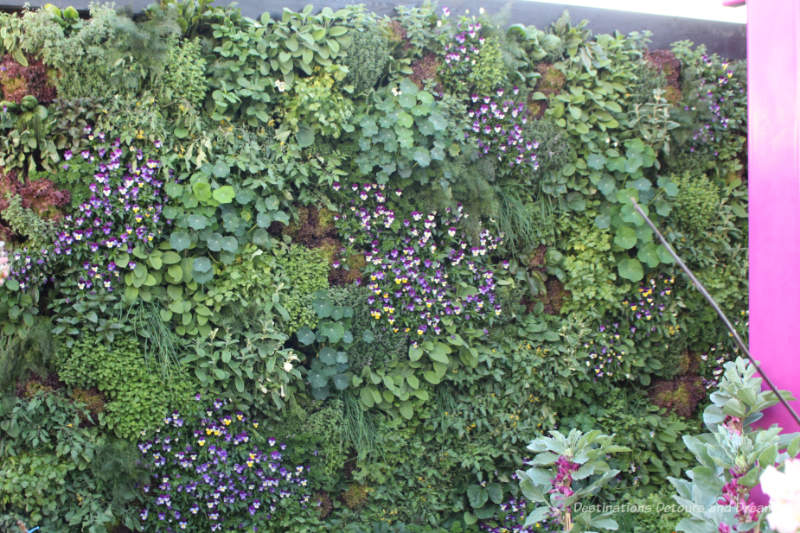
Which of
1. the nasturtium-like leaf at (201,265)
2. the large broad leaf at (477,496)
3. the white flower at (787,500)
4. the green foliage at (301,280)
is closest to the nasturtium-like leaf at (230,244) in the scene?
the nasturtium-like leaf at (201,265)

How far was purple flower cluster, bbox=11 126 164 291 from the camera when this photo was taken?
9.89ft

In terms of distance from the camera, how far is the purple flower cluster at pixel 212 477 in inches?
121

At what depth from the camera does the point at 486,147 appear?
363 centimetres

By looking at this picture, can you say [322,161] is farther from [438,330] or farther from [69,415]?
A: [69,415]

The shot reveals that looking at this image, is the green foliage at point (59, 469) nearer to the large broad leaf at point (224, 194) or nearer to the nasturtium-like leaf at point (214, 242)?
the nasturtium-like leaf at point (214, 242)

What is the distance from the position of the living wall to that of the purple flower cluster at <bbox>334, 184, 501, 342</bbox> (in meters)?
0.02

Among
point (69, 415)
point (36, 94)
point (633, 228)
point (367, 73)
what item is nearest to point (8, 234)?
point (36, 94)

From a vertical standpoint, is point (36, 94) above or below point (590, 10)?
below

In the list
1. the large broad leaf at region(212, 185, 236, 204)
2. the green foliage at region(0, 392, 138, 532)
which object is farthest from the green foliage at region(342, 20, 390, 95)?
the green foliage at region(0, 392, 138, 532)

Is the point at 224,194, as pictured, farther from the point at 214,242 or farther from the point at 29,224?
the point at 29,224

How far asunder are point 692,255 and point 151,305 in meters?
3.19

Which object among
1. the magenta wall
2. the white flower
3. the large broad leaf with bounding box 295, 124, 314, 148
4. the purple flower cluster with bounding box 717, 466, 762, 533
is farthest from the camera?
the large broad leaf with bounding box 295, 124, 314, 148

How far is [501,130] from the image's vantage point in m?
3.68

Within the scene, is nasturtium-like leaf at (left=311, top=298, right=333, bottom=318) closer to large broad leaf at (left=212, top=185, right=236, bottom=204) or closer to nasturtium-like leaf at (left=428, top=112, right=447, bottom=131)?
large broad leaf at (left=212, top=185, right=236, bottom=204)
